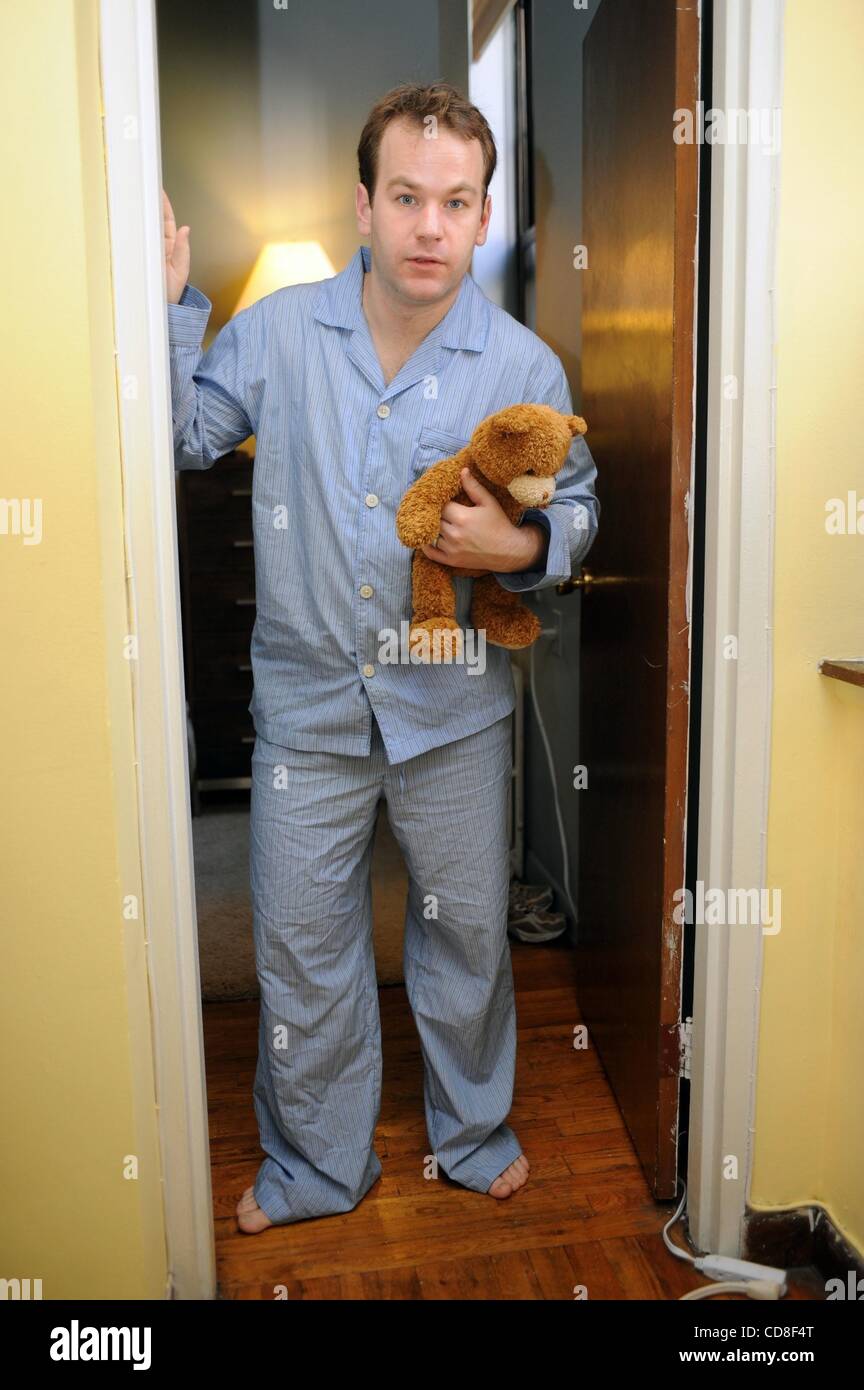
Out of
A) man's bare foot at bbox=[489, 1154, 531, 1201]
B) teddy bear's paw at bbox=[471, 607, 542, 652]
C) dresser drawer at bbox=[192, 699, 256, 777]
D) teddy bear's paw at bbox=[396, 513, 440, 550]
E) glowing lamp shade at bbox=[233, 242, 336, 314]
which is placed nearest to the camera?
teddy bear's paw at bbox=[396, 513, 440, 550]

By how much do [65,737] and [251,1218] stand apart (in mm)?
905

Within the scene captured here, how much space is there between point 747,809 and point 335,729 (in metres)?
0.60

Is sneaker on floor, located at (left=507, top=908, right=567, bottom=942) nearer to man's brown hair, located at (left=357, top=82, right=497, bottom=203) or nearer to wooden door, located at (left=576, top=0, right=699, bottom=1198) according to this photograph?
wooden door, located at (left=576, top=0, right=699, bottom=1198)

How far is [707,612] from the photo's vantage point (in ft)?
5.20

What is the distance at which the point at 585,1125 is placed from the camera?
2072mm

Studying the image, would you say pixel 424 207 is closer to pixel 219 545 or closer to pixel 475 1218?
pixel 475 1218

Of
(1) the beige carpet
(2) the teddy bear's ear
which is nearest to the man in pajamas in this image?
(2) the teddy bear's ear

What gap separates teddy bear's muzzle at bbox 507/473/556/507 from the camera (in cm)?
155

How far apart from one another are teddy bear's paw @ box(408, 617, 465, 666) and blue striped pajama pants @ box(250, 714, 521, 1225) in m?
0.16

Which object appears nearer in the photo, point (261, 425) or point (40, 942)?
point (40, 942)

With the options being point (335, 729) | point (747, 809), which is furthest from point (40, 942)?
point (747, 809)

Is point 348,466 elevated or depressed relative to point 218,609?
elevated

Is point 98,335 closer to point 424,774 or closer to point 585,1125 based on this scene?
point 424,774

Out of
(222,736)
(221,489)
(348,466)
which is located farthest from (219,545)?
(348,466)
